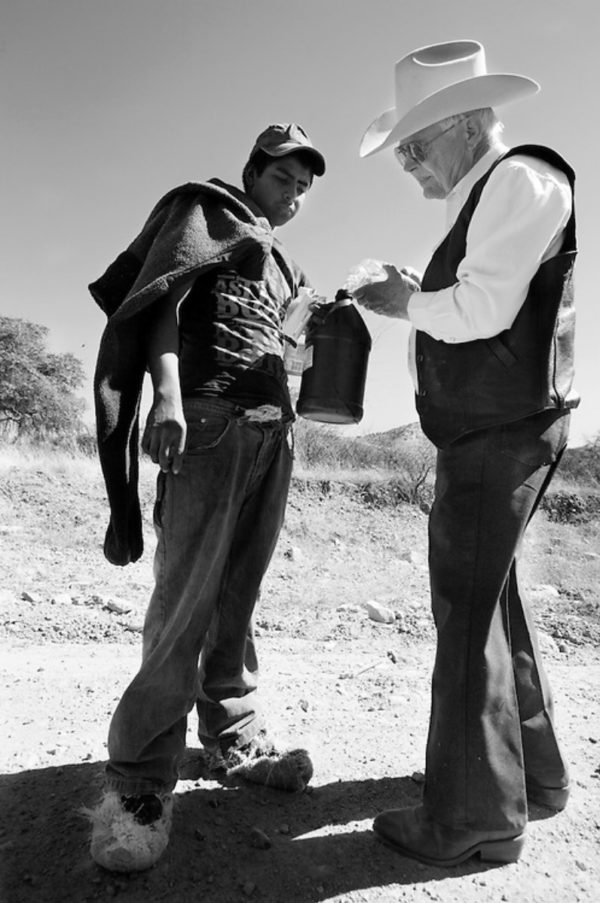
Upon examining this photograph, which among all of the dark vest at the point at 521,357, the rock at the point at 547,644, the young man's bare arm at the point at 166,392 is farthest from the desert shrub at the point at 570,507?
the young man's bare arm at the point at 166,392

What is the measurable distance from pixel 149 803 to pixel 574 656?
12.5 feet

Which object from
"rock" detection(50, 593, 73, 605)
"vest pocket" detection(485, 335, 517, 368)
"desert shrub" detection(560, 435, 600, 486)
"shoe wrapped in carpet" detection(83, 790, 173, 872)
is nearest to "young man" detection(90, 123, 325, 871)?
"shoe wrapped in carpet" detection(83, 790, 173, 872)

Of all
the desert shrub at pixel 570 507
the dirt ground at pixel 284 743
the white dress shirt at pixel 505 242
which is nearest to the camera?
the white dress shirt at pixel 505 242

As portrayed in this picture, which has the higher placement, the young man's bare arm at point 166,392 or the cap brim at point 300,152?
the cap brim at point 300,152

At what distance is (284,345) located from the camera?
2.67 m

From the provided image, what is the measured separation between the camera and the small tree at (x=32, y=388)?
20.8m

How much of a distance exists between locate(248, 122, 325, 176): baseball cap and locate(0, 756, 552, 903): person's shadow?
2.32m

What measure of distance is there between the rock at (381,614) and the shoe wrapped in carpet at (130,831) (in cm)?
399

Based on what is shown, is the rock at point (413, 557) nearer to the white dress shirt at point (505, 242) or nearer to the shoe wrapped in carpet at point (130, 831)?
the shoe wrapped in carpet at point (130, 831)

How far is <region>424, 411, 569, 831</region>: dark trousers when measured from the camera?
6.79 ft

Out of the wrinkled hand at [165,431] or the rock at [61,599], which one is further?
the rock at [61,599]

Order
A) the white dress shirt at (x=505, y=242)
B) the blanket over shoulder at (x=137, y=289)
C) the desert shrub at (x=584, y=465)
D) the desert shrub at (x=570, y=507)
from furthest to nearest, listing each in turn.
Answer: the desert shrub at (x=584, y=465), the desert shrub at (x=570, y=507), the blanket over shoulder at (x=137, y=289), the white dress shirt at (x=505, y=242)

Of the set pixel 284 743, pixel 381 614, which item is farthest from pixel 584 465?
pixel 284 743

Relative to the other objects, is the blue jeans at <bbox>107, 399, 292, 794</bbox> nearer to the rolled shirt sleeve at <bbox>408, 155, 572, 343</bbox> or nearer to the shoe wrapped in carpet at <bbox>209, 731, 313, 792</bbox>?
the shoe wrapped in carpet at <bbox>209, 731, 313, 792</bbox>
